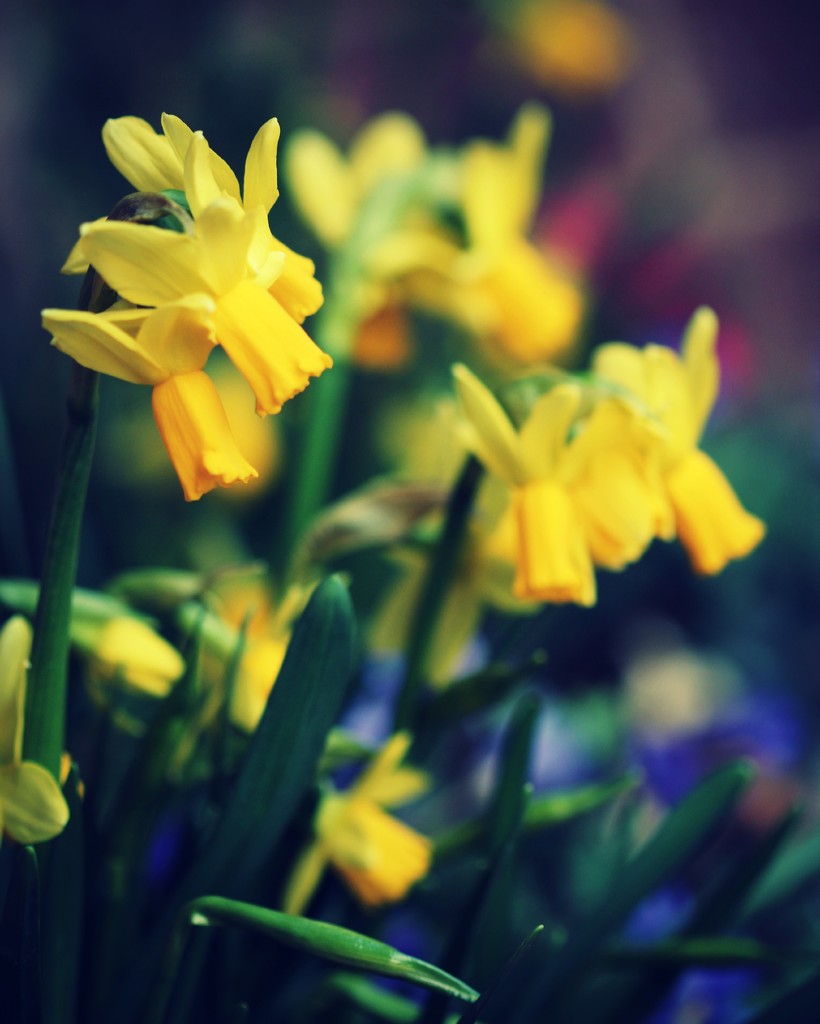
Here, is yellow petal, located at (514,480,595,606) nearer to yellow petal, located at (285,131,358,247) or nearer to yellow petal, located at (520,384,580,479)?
yellow petal, located at (520,384,580,479)

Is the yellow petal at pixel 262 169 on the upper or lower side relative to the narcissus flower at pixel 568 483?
upper

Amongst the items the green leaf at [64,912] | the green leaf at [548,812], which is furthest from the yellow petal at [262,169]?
the green leaf at [548,812]

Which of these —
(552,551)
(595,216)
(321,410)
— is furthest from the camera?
(595,216)

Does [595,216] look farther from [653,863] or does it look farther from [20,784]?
[20,784]

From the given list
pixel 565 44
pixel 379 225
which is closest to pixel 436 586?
pixel 379 225

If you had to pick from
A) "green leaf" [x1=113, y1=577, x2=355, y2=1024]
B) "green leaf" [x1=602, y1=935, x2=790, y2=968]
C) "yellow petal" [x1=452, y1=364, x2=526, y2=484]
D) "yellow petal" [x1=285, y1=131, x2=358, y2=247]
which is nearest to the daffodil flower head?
"yellow petal" [x1=452, y1=364, x2=526, y2=484]

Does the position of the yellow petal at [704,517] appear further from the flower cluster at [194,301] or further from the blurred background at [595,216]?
the blurred background at [595,216]
